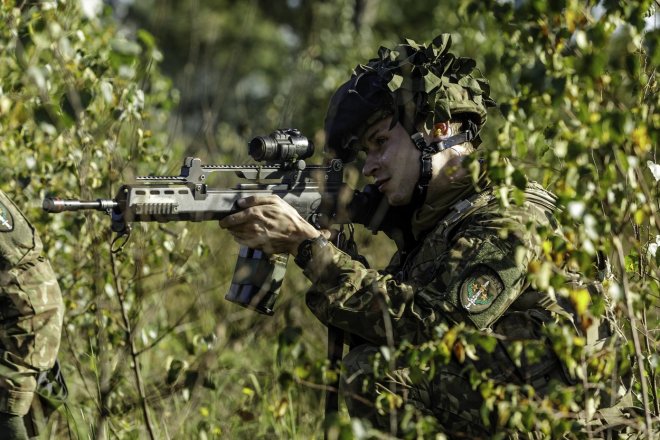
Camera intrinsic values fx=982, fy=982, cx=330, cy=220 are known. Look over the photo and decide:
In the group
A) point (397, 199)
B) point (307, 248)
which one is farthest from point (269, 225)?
point (397, 199)

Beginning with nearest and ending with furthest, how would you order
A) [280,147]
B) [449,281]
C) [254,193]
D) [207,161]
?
[449,281], [254,193], [280,147], [207,161]

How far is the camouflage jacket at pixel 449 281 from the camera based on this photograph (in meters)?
3.63

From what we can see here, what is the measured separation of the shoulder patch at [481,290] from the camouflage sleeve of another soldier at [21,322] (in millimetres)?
1908

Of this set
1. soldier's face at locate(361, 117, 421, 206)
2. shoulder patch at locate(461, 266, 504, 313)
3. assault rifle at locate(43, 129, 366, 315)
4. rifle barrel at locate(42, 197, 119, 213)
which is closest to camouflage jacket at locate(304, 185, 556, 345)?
shoulder patch at locate(461, 266, 504, 313)

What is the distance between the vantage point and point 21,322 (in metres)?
4.36

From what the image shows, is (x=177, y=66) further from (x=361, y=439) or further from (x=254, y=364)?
(x=361, y=439)

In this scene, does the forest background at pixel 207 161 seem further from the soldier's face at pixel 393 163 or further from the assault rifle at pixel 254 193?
the soldier's face at pixel 393 163

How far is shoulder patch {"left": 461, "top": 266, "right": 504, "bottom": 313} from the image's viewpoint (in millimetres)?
3627

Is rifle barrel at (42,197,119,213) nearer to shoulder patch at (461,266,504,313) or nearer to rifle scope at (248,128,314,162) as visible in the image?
rifle scope at (248,128,314,162)

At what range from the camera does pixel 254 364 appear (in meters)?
6.70

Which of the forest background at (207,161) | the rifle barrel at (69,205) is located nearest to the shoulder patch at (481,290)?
the forest background at (207,161)

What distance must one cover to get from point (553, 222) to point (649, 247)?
337 mm

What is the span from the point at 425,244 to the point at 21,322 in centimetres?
182

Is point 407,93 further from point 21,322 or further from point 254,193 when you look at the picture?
point 21,322
